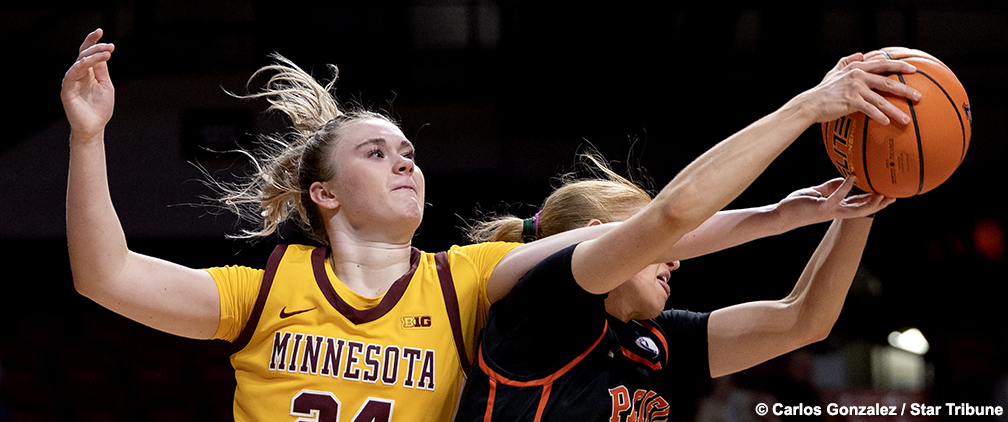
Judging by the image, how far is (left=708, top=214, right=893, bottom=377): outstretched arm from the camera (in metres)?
2.04

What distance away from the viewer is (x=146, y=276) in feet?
6.17

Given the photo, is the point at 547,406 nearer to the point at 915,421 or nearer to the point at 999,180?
the point at 915,421

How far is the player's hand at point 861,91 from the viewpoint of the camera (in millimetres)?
1556

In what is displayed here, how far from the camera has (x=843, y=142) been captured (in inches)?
69.1

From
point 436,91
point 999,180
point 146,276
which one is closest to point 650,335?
point 146,276

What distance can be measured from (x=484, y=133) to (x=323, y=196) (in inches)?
145

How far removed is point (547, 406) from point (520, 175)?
13.1 feet

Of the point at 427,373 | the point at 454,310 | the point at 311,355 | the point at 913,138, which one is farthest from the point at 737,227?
the point at 311,355

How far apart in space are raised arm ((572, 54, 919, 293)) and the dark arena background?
12.7 ft

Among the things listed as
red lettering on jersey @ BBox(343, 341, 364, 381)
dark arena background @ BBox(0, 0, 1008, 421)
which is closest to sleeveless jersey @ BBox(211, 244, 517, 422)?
red lettering on jersey @ BBox(343, 341, 364, 381)

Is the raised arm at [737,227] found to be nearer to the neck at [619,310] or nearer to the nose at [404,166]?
the neck at [619,310]

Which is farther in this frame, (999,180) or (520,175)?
(999,180)

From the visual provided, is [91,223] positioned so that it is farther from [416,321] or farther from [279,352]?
[416,321]

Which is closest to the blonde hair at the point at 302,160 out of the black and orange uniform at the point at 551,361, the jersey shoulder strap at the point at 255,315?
the jersey shoulder strap at the point at 255,315
